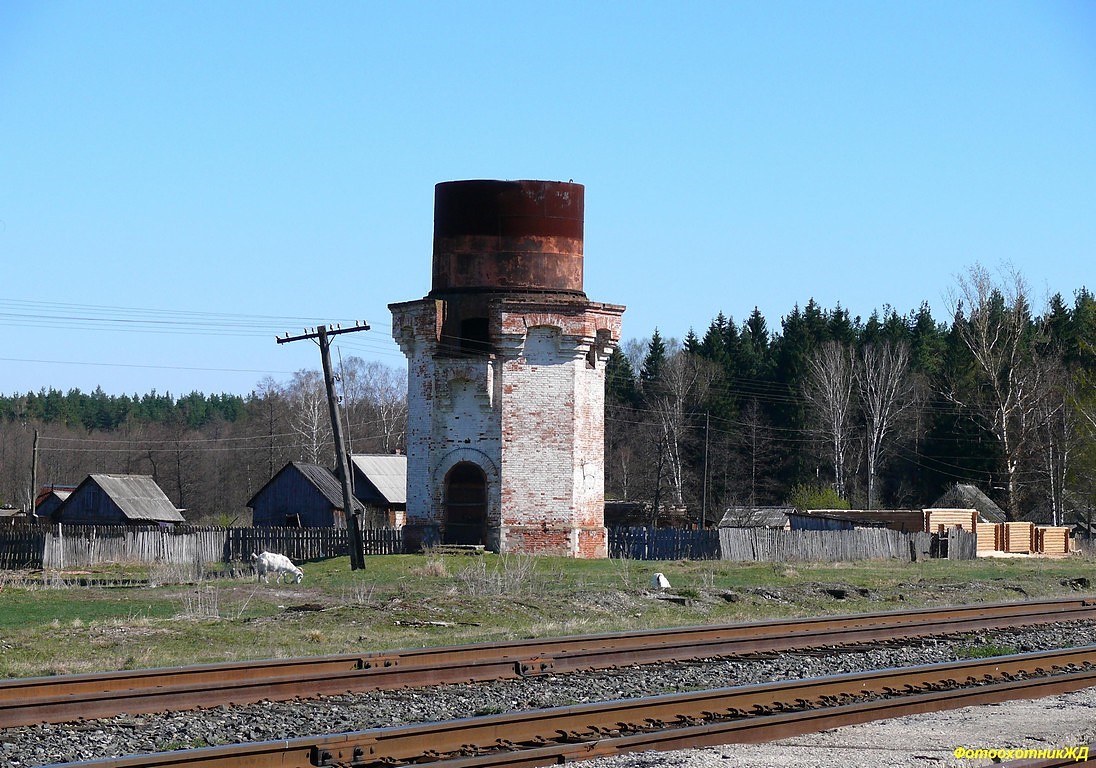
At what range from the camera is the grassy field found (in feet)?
47.7

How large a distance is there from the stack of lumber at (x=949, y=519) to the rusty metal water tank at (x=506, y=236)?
57.7 ft

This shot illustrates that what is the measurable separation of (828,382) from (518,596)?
166ft

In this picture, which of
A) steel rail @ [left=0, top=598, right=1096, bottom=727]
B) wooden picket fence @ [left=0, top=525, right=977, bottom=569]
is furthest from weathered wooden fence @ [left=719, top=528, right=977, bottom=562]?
steel rail @ [left=0, top=598, right=1096, bottom=727]

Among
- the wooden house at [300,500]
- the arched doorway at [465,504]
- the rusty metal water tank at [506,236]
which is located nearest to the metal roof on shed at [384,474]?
the wooden house at [300,500]

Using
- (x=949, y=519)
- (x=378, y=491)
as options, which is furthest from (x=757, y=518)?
(x=378, y=491)

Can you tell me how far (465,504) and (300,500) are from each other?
2292 centimetres

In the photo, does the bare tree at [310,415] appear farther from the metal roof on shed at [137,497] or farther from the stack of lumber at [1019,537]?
the stack of lumber at [1019,537]

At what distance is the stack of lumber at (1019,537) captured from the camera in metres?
44.2

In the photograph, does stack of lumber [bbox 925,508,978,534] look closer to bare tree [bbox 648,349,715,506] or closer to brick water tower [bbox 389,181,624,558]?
brick water tower [bbox 389,181,624,558]

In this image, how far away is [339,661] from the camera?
11.8 m

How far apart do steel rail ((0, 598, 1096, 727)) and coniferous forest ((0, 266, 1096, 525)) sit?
38.3 metres

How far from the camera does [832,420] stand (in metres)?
67.0

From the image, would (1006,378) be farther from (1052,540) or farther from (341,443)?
(341,443)

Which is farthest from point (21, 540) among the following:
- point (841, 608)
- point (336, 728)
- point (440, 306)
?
point (336, 728)
